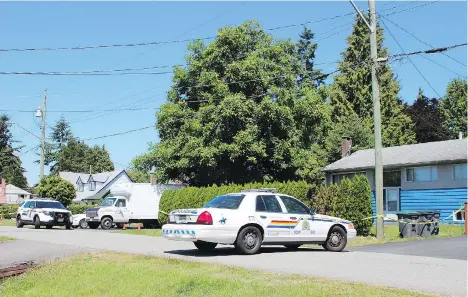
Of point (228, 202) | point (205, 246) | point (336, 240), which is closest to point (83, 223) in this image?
point (205, 246)

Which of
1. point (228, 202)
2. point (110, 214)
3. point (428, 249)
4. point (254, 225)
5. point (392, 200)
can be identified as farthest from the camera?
point (392, 200)

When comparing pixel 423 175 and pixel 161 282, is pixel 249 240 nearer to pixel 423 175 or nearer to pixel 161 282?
pixel 161 282

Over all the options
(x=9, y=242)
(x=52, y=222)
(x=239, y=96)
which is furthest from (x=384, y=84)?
(x=9, y=242)

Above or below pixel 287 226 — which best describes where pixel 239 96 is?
above

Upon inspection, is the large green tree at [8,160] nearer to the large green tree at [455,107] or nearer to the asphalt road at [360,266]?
the large green tree at [455,107]

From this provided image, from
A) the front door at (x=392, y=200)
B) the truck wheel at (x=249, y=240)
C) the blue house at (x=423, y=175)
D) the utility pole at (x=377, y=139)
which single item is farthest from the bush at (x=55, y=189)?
the truck wheel at (x=249, y=240)

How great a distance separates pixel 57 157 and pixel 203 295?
116043 mm

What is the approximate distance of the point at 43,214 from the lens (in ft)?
111

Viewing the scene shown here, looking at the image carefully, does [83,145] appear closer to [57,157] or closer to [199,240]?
[57,157]

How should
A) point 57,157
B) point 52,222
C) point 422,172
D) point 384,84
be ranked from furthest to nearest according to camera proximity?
point 57,157 < point 384,84 < point 422,172 < point 52,222

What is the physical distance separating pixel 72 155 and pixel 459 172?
3674 inches

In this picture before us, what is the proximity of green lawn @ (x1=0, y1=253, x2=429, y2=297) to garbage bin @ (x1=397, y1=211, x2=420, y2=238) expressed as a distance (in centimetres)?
1258

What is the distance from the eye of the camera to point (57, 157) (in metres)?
119

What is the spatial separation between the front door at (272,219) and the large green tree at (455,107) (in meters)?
51.7
